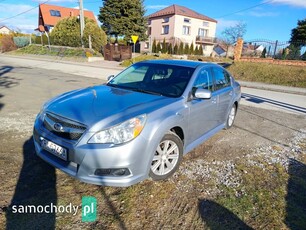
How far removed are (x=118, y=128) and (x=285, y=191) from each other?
2.39 meters

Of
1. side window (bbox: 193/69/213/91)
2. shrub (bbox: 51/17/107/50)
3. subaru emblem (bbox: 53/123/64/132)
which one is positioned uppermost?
shrub (bbox: 51/17/107/50)

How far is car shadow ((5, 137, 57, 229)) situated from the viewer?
92.7 inches

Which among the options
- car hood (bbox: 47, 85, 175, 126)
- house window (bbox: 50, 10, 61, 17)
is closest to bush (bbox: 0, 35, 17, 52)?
house window (bbox: 50, 10, 61, 17)

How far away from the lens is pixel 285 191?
124 inches

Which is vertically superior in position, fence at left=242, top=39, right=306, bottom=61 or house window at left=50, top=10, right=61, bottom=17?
house window at left=50, top=10, right=61, bottom=17

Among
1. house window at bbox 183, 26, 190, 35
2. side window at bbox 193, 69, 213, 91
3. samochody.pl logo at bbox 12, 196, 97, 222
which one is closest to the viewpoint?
samochody.pl logo at bbox 12, 196, 97, 222

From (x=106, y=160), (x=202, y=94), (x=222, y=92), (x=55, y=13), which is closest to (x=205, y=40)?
(x=55, y=13)

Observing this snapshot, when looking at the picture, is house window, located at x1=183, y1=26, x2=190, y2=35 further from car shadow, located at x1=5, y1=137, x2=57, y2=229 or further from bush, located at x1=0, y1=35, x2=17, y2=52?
car shadow, located at x1=5, y1=137, x2=57, y2=229

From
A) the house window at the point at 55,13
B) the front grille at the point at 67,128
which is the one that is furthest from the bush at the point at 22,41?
the front grille at the point at 67,128

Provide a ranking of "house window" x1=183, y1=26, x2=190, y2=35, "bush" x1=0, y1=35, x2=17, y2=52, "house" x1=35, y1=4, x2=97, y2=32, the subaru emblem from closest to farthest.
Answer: the subaru emblem < "bush" x1=0, y1=35, x2=17, y2=52 < "house window" x1=183, y1=26, x2=190, y2=35 < "house" x1=35, y1=4, x2=97, y2=32

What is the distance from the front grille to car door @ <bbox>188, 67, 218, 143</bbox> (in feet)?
5.22

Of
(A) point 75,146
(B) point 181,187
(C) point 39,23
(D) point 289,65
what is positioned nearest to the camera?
(A) point 75,146

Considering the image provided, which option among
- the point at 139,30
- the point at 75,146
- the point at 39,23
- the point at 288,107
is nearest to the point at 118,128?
the point at 75,146

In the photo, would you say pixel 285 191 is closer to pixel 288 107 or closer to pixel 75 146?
pixel 75 146
